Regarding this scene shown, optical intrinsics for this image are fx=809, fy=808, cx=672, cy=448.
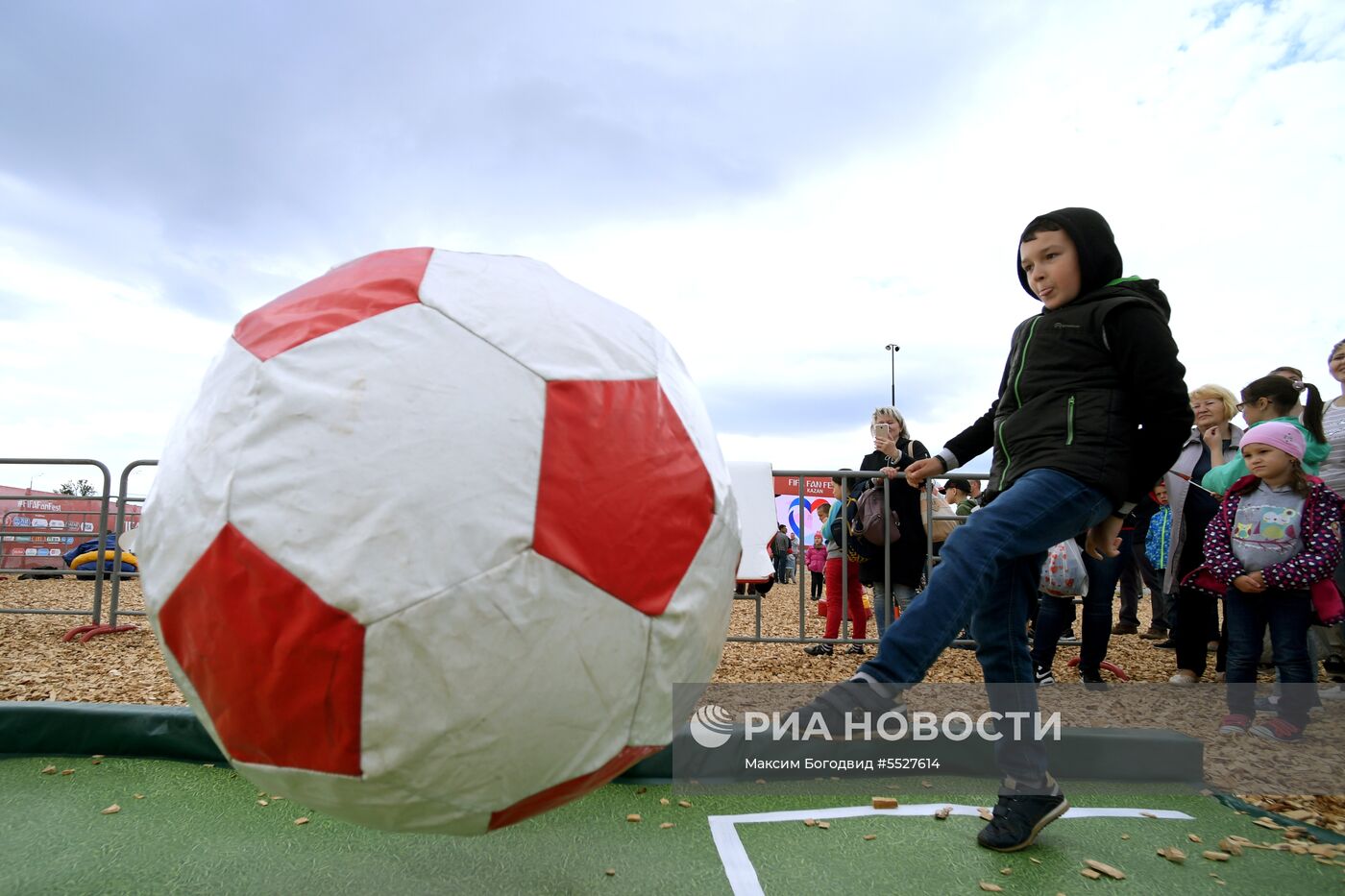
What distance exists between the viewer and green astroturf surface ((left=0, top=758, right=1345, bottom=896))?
82.2 inches

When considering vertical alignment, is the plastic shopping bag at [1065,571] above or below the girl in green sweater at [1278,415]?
below

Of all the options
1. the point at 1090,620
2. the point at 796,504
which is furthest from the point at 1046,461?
the point at 796,504

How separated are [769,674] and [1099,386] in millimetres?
3387

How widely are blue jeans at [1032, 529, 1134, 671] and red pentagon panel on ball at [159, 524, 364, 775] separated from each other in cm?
419

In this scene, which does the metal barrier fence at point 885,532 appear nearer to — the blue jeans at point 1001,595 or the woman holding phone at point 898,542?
the woman holding phone at point 898,542

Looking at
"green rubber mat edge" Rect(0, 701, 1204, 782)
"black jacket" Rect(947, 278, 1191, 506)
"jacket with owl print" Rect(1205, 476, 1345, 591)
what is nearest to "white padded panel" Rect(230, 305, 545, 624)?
"black jacket" Rect(947, 278, 1191, 506)

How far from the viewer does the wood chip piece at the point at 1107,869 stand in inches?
86.1

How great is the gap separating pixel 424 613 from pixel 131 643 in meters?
5.64

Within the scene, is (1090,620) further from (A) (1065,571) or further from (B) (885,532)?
(B) (885,532)

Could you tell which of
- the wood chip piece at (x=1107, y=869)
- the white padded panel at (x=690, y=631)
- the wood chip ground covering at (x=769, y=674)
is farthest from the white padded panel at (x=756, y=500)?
the white padded panel at (x=690, y=631)

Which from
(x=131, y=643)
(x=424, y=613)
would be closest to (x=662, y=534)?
(x=424, y=613)

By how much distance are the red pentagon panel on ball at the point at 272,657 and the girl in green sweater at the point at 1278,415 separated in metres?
4.41

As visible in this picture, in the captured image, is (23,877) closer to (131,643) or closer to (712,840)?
(712,840)

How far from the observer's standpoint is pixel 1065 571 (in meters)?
4.38
